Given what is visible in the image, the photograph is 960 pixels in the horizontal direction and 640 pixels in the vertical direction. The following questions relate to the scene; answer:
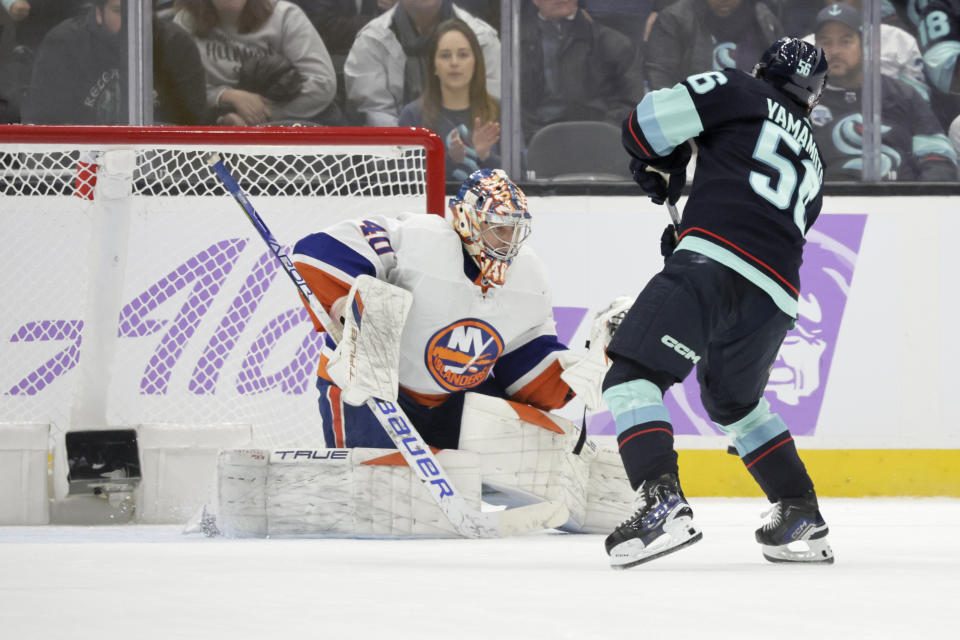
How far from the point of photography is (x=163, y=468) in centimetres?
339

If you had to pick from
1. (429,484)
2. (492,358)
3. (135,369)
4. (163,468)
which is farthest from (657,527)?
(135,369)

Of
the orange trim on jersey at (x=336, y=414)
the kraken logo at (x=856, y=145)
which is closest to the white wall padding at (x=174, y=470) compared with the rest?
the orange trim on jersey at (x=336, y=414)

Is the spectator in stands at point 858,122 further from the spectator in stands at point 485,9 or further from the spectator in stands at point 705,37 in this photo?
the spectator in stands at point 485,9

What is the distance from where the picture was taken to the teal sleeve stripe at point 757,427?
232 cm

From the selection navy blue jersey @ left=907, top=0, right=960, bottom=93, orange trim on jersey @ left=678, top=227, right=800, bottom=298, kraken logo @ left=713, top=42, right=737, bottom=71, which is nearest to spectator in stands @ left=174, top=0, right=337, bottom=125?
kraken logo @ left=713, top=42, right=737, bottom=71

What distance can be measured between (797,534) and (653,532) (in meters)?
0.38

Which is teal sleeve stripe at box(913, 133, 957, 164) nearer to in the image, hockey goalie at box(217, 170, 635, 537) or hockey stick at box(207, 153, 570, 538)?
hockey goalie at box(217, 170, 635, 537)

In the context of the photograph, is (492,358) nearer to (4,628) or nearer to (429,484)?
(429,484)

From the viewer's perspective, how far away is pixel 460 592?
165cm

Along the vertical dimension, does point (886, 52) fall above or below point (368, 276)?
above

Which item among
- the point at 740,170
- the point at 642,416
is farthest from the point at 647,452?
the point at 740,170

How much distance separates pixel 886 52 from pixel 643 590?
12.2ft

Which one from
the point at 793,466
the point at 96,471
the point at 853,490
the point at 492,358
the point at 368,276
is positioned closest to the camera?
the point at 793,466

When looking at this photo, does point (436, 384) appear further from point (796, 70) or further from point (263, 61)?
point (263, 61)
